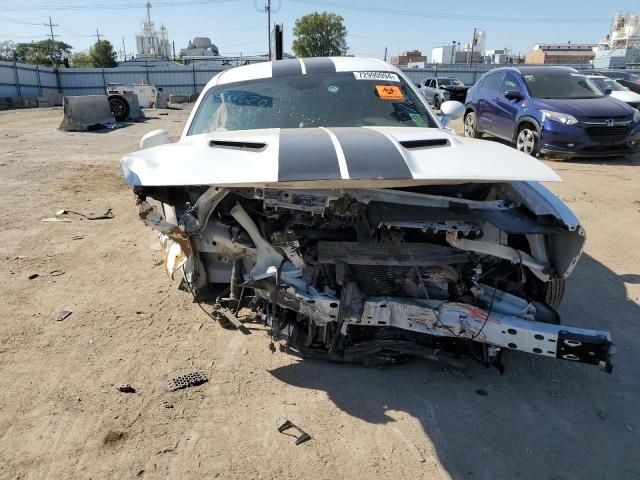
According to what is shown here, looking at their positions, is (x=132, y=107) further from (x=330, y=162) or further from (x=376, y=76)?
(x=330, y=162)

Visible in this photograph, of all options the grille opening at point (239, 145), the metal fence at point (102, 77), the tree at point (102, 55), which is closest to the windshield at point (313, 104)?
the grille opening at point (239, 145)

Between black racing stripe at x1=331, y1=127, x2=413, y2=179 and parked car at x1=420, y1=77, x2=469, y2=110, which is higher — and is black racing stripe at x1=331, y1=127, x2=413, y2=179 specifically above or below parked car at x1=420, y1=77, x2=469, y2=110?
below

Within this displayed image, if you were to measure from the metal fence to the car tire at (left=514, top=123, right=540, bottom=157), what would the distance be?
24493mm

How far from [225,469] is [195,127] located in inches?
105

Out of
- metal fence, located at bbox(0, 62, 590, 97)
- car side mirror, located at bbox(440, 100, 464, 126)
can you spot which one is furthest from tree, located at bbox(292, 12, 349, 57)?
car side mirror, located at bbox(440, 100, 464, 126)

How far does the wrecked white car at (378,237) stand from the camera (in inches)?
97.0

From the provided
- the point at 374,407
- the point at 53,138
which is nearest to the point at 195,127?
the point at 374,407

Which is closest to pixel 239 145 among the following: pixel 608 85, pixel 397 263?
pixel 397 263

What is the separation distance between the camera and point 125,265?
4609mm

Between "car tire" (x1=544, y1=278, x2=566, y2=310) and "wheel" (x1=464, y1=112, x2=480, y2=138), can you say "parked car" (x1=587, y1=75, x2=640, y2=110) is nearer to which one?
"wheel" (x1=464, y1=112, x2=480, y2=138)

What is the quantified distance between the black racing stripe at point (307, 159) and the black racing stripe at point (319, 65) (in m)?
1.67

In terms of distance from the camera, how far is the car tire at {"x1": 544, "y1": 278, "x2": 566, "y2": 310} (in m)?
3.02

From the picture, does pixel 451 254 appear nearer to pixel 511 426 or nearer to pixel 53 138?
pixel 511 426

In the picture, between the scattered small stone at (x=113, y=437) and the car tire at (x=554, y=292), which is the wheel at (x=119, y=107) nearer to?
the scattered small stone at (x=113, y=437)
